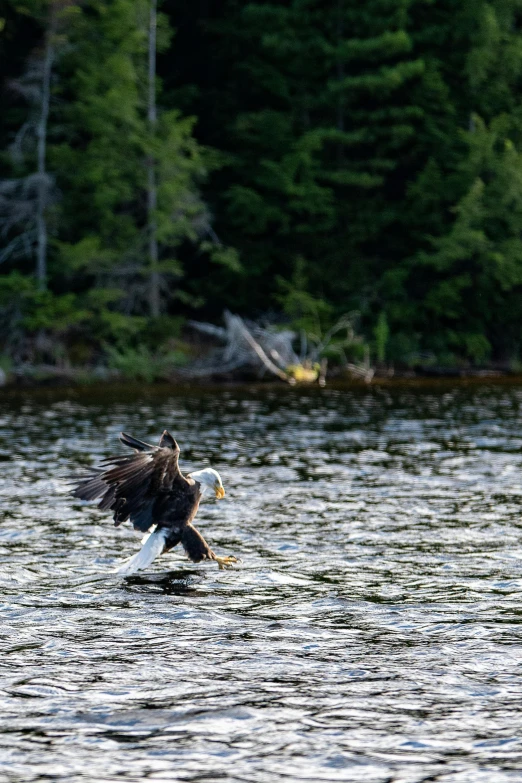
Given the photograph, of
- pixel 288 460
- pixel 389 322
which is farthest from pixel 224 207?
pixel 288 460

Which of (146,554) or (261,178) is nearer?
(146,554)

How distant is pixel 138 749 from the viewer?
688cm

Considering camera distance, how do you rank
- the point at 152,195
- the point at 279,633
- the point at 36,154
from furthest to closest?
the point at 152,195
the point at 36,154
the point at 279,633

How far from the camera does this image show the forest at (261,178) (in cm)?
3856

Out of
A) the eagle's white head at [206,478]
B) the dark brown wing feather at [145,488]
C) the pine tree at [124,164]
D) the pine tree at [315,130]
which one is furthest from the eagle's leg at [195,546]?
the pine tree at [315,130]

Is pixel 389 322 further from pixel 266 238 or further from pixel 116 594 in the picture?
pixel 116 594

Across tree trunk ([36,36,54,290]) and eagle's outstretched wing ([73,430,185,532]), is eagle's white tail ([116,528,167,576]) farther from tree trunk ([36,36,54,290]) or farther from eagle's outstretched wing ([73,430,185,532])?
tree trunk ([36,36,54,290])

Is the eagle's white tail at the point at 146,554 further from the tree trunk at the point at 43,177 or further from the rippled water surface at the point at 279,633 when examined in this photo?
the tree trunk at the point at 43,177

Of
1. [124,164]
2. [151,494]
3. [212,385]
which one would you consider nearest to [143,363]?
[212,385]

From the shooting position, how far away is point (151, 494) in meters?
11.5

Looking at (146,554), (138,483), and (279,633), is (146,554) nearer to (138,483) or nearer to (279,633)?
(138,483)

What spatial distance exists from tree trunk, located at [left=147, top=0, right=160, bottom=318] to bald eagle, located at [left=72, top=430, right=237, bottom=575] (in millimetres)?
28498

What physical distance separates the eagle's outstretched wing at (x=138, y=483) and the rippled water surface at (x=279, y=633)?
0.61 metres

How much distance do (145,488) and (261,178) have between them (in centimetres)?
3340
